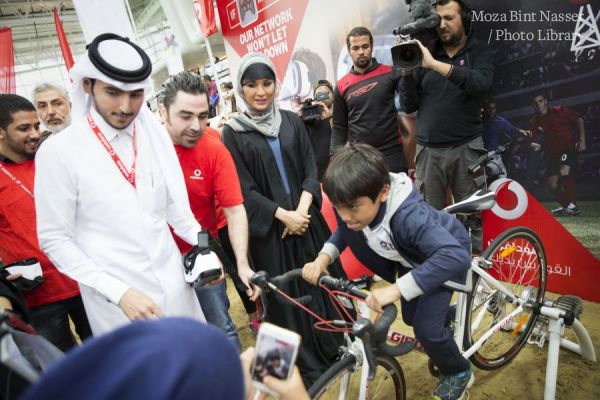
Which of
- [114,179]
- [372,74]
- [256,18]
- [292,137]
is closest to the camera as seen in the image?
[114,179]

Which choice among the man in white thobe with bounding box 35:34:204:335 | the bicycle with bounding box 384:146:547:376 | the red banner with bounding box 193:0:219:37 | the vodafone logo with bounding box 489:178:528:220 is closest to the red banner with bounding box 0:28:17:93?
the red banner with bounding box 193:0:219:37

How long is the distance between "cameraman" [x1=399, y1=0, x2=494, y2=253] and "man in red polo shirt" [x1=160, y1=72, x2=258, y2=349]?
1.42 metres

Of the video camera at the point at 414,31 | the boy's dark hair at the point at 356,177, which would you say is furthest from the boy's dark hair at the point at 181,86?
the video camera at the point at 414,31

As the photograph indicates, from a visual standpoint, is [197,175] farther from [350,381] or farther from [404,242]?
[350,381]

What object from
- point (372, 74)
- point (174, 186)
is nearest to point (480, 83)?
point (372, 74)

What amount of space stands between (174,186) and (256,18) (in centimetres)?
425

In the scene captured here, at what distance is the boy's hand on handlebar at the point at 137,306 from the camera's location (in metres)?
1.23

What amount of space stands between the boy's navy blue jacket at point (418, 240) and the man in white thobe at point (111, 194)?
2.47 feet

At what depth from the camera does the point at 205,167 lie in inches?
78.5

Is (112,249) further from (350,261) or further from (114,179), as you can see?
(350,261)

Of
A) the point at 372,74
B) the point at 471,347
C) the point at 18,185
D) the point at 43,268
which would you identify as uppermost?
the point at 372,74

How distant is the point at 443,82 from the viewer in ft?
8.46

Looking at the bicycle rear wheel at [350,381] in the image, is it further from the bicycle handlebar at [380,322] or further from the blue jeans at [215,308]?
the blue jeans at [215,308]

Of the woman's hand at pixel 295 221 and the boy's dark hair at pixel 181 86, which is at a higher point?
the boy's dark hair at pixel 181 86
